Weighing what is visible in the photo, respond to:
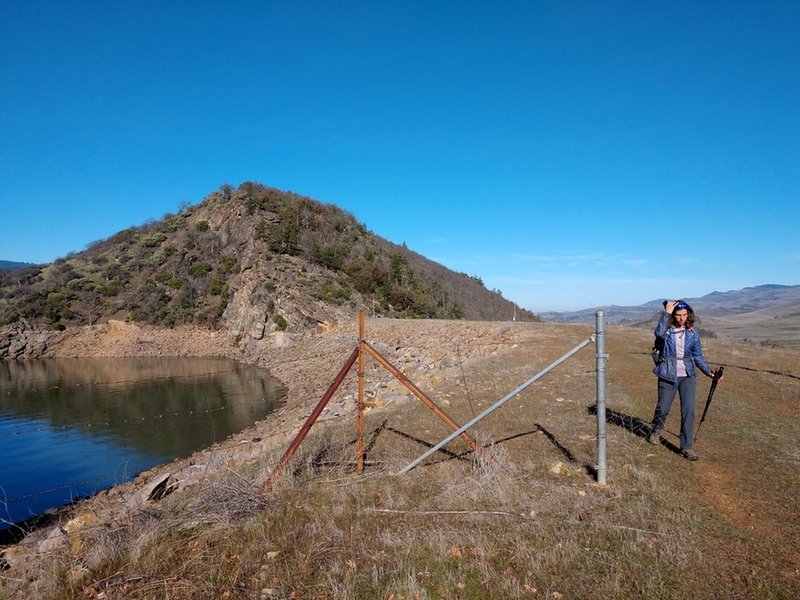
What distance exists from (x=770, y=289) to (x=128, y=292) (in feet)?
729

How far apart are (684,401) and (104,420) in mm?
20084

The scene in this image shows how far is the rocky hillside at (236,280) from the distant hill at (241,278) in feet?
0.37

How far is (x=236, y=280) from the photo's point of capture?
4212cm

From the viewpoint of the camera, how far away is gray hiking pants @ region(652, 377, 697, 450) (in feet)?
19.1

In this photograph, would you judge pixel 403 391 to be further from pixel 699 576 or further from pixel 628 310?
pixel 628 310

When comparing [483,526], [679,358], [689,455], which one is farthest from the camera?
[679,358]

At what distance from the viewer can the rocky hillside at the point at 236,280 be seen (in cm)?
3628

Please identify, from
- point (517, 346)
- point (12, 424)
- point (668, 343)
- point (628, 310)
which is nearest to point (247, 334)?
point (12, 424)

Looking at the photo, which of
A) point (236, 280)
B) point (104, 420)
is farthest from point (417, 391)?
point (236, 280)

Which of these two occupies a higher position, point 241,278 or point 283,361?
point 241,278

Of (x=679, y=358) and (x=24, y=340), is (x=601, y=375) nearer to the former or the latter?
(x=679, y=358)

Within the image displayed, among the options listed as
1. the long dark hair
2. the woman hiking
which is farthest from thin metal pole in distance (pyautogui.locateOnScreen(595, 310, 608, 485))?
the long dark hair

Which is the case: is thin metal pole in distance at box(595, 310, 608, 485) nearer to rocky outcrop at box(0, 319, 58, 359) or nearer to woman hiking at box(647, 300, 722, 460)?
woman hiking at box(647, 300, 722, 460)

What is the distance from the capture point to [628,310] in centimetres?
8788
